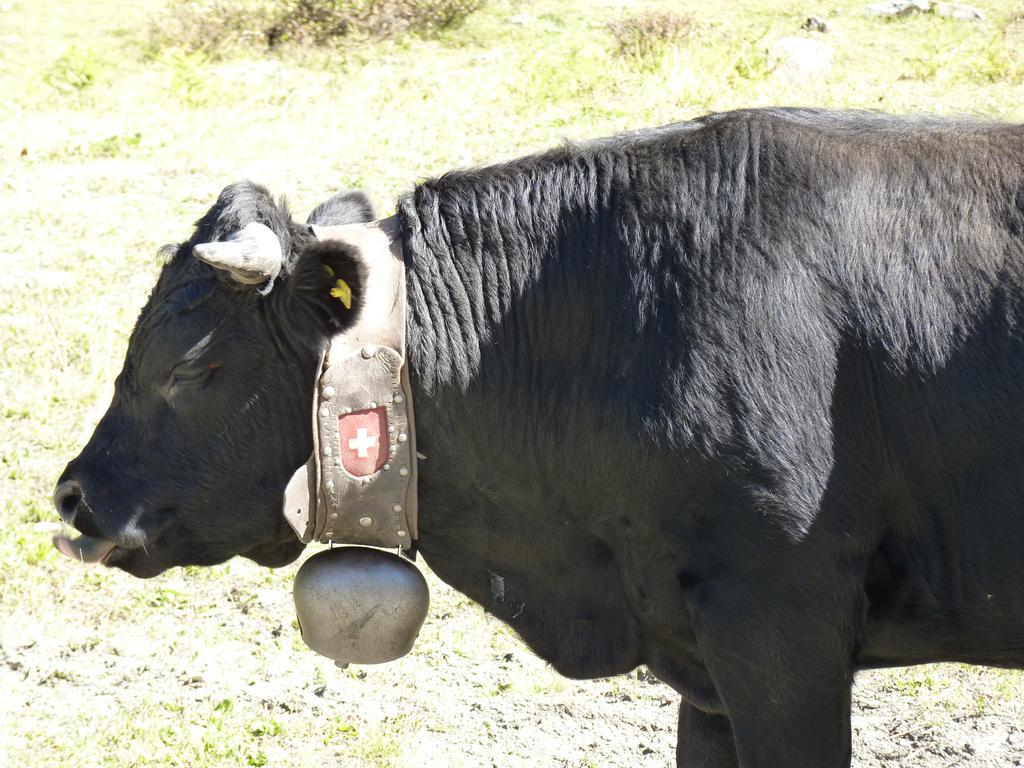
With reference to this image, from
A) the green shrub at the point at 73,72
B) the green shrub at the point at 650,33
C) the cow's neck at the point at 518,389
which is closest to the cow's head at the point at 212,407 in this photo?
the cow's neck at the point at 518,389

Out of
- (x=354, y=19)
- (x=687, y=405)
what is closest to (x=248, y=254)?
(x=687, y=405)

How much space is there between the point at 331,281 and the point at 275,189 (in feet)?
25.3

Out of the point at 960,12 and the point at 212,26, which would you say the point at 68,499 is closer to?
the point at 212,26

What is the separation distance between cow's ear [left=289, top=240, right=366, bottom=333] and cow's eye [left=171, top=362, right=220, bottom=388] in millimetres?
381

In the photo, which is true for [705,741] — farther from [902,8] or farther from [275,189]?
[902,8]

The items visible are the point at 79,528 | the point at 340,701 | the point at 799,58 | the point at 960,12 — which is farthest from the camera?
the point at 960,12

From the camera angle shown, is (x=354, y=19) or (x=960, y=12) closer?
(x=354, y=19)

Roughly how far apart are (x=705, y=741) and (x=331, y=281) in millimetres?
2014

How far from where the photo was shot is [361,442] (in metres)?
3.88

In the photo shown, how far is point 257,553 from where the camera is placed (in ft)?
14.4

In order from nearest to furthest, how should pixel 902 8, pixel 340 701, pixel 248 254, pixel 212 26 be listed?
pixel 248 254 < pixel 340 701 < pixel 212 26 < pixel 902 8

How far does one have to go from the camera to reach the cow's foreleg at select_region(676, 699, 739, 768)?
4398 mm

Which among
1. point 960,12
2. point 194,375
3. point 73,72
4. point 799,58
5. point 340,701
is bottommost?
point 340,701

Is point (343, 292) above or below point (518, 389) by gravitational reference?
above
